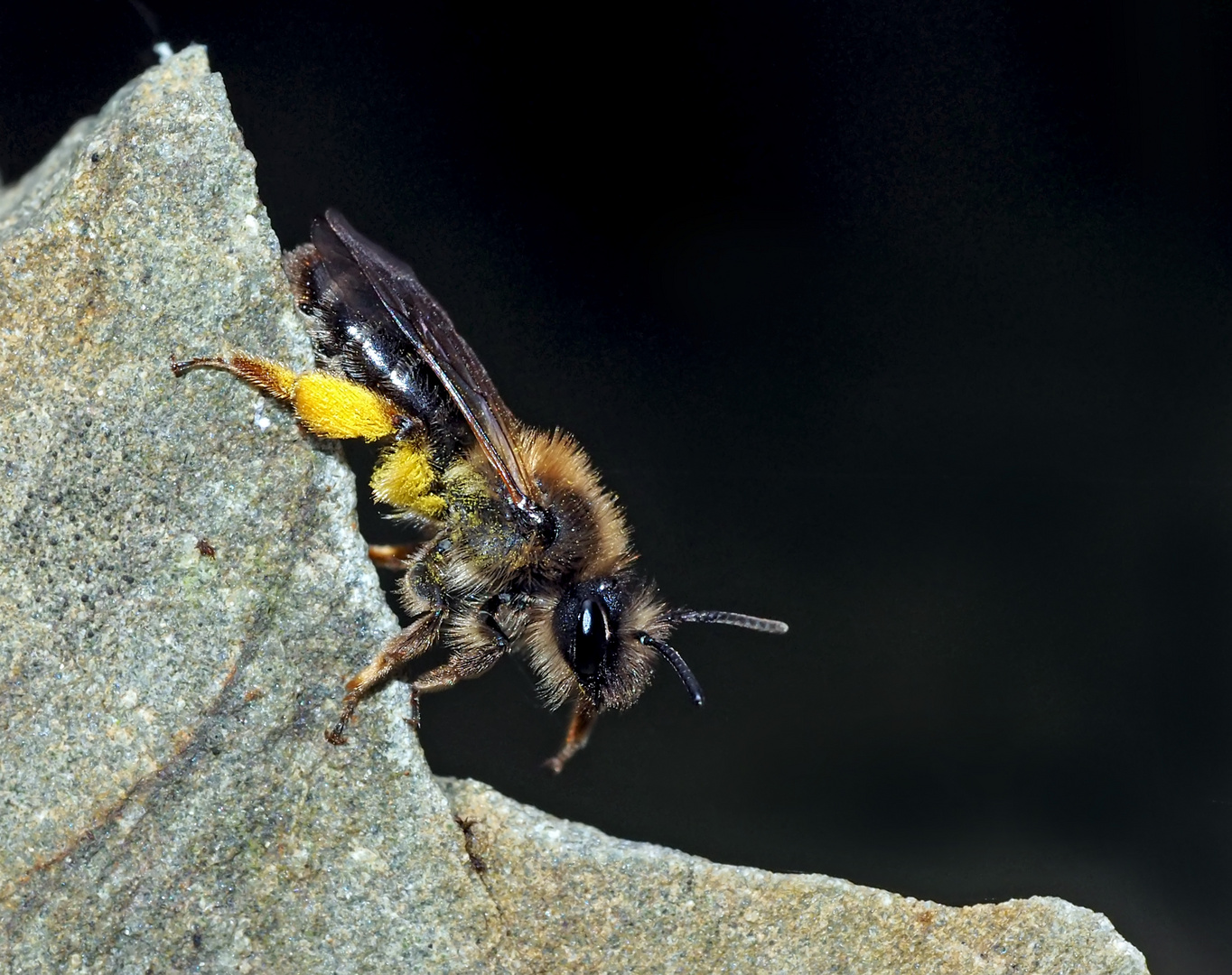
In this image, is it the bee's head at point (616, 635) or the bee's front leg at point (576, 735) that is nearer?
the bee's head at point (616, 635)

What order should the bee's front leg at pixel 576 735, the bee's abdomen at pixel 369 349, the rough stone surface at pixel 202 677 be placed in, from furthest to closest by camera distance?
1. the bee's front leg at pixel 576 735
2. the bee's abdomen at pixel 369 349
3. the rough stone surface at pixel 202 677

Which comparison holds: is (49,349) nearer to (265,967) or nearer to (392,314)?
(392,314)

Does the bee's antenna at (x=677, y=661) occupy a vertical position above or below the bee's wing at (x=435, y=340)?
below

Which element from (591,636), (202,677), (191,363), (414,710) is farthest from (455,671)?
(191,363)

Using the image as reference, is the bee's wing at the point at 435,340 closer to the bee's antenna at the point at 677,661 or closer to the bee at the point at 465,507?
the bee at the point at 465,507

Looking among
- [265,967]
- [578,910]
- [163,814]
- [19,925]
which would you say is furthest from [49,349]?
[578,910]

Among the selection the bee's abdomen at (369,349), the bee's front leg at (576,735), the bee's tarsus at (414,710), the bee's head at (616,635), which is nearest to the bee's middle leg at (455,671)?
the bee's tarsus at (414,710)

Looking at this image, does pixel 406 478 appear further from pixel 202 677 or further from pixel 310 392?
pixel 202 677
